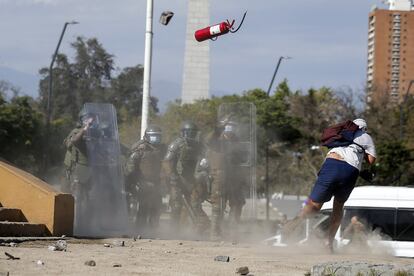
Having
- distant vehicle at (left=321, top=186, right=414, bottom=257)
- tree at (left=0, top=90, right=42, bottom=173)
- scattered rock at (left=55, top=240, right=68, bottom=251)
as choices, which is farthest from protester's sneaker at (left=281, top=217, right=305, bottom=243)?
tree at (left=0, top=90, right=42, bottom=173)

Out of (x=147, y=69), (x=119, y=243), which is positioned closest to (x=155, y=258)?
(x=119, y=243)

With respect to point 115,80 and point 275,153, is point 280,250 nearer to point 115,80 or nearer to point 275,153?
point 275,153

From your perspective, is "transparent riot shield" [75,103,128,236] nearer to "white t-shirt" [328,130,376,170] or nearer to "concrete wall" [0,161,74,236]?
"concrete wall" [0,161,74,236]

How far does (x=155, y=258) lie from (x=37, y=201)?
310cm

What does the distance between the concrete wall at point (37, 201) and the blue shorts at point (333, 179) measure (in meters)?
3.36

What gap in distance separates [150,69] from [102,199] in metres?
3.80

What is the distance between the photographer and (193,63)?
44.0 m

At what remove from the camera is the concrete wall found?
37.8 ft

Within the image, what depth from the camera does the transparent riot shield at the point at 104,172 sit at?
14414 mm

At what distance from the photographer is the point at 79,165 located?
14.6 m

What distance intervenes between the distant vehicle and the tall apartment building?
10768 cm

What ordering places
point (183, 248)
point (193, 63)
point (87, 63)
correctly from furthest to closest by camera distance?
1. point (87, 63)
2. point (193, 63)
3. point (183, 248)

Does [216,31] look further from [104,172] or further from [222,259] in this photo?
[222,259]

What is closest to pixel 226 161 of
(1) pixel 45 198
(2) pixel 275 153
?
(1) pixel 45 198
